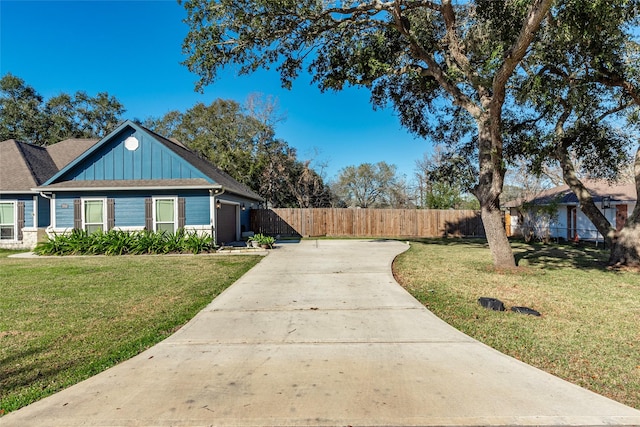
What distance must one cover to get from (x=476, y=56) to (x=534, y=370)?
908 centimetres

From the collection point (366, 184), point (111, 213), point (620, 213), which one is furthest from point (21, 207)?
point (366, 184)

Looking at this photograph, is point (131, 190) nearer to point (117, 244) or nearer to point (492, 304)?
point (117, 244)

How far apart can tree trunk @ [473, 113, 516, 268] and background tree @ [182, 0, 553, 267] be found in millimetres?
24

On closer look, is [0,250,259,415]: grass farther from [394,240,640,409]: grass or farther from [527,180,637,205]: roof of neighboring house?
[527,180,637,205]: roof of neighboring house

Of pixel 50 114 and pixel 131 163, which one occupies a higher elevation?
pixel 50 114

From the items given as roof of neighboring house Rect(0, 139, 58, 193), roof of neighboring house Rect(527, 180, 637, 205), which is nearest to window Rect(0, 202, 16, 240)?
roof of neighboring house Rect(0, 139, 58, 193)

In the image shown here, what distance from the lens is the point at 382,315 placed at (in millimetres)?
5055

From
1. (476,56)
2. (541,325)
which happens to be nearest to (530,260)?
(476,56)

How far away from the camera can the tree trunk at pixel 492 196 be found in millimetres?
8914

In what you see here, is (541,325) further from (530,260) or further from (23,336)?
(530,260)

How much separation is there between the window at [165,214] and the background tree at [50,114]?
22.4 metres

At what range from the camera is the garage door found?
15.1 metres

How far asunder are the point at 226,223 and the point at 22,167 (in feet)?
31.6

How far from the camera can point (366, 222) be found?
22.6 metres
